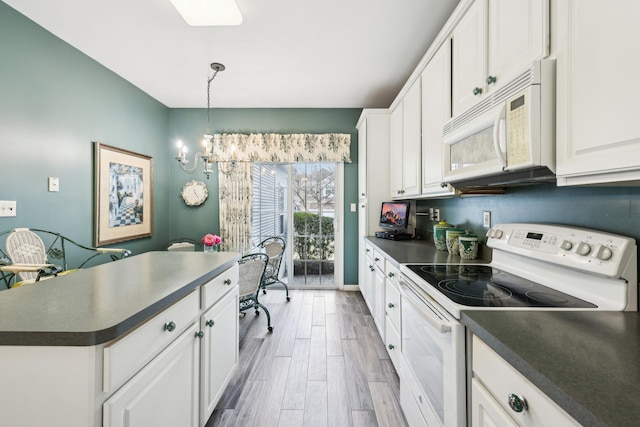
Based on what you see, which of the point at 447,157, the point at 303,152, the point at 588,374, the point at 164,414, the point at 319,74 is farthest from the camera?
the point at 303,152

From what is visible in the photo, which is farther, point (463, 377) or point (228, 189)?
point (228, 189)

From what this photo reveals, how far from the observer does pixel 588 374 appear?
1.93ft

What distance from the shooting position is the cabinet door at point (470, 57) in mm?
1400

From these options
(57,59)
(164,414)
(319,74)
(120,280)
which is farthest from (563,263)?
(57,59)

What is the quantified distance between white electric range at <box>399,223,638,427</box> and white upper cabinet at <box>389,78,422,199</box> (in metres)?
1.01

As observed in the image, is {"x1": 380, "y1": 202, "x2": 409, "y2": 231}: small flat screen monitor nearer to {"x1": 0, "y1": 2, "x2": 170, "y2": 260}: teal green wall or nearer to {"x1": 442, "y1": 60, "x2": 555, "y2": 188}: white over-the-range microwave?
{"x1": 442, "y1": 60, "x2": 555, "y2": 188}: white over-the-range microwave

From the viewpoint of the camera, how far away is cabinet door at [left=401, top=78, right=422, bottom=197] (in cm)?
234

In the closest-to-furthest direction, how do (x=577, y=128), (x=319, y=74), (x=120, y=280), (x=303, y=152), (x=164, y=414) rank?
(x=577, y=128)
(x=164, y=414)
(x=120, y=280)
(x=319, y=74)
(x=303, y=152)

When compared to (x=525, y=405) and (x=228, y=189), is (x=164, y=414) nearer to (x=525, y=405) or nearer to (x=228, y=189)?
(x=525, y=405)

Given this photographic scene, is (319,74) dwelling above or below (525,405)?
above

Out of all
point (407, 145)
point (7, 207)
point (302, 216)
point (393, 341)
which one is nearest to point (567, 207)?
point (393, 341)

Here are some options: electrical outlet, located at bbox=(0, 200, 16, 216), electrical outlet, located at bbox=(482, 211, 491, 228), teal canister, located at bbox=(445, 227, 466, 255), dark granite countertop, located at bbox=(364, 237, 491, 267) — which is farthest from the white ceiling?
dark granite countertop, located at bbox=(364, 237, 491, 267)

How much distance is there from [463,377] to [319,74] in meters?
3.03

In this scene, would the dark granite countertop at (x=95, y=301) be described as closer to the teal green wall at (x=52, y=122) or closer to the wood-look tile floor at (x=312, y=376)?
the wood-look tile floor at (x=312, y=376)
